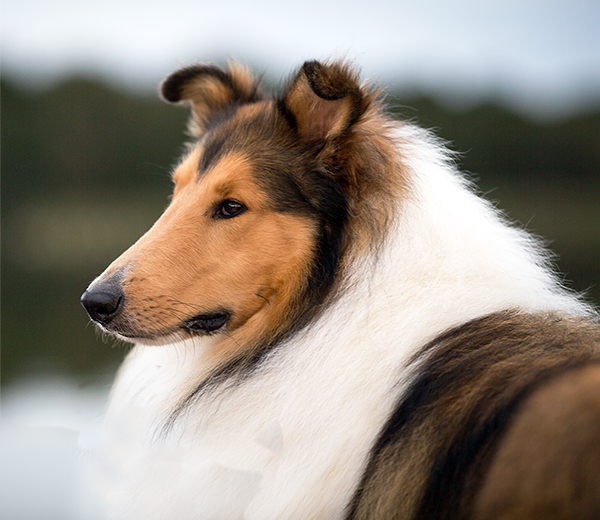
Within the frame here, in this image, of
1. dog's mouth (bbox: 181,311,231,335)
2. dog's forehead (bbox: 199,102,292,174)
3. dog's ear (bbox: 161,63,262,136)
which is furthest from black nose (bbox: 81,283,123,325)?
dog's ear (bbox: 161,63,262,136)

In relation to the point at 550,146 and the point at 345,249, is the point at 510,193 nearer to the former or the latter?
the point at 550,146

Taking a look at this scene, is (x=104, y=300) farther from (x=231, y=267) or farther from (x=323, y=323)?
(x=323, y=323)

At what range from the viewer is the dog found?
162 centimetres

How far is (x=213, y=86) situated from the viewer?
278 cm

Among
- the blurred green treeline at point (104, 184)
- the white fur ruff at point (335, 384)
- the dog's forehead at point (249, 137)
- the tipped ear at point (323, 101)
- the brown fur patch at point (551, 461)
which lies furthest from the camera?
the blurred green treeline at point (104, 184)

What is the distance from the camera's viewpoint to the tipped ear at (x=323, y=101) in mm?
1975

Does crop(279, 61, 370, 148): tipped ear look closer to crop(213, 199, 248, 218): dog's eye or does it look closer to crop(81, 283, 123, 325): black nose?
crop(213, 199, 248, 218): dog's eye

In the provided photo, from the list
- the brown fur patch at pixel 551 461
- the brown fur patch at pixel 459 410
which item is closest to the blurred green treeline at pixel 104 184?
the brown fur patch at pixel 459 410

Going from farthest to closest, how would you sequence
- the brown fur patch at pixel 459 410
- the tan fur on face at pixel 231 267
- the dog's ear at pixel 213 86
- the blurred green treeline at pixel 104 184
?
the blurred green treeline at pixel 104 184
the dog's ear at pixel 213 86
the tan fur on face at pixel 231 267
the brown fur patch at pixel 459 410

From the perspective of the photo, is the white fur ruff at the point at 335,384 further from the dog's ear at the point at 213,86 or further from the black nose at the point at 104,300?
the dog's ear at the point at 213,86

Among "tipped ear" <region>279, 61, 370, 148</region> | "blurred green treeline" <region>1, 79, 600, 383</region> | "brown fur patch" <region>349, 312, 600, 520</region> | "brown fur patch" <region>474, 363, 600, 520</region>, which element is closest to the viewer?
"brown fur patch" <region>474, 363, 600, 520</region>

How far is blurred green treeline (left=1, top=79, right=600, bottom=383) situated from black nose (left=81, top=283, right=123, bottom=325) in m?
5.59

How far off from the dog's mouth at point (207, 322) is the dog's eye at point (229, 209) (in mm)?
360

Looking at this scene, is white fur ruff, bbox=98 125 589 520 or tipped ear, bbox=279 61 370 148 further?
tipped ear, bbox=279 61 370 148
